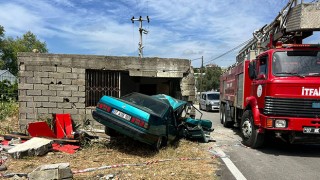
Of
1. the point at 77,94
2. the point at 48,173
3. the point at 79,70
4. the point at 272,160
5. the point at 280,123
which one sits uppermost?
the point at 79,70

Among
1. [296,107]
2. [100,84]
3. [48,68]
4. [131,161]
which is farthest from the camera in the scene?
[100,84]

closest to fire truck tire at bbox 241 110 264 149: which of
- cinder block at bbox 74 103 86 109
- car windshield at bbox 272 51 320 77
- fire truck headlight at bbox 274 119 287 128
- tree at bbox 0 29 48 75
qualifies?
fire truck headlight at bbox 274 119 287 128

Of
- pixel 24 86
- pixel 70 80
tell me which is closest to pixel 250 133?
pixel 70 80

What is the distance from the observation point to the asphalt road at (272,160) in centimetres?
616

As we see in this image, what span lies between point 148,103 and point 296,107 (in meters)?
3.77

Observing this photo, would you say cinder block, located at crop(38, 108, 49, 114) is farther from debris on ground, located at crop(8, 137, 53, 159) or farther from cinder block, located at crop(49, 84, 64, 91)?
debris on ground, located at crop(8, 137, 53, 159)

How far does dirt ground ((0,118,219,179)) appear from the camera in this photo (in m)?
5.99

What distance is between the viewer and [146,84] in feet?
59.0

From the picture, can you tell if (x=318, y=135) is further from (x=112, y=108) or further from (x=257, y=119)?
(x=112, y=108)

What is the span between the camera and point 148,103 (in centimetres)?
855

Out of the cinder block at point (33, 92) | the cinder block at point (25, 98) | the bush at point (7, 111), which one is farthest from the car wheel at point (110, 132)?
the bush at point (7, 111)

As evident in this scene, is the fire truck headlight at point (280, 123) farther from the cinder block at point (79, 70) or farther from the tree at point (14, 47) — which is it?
the tree at point (14, 47)

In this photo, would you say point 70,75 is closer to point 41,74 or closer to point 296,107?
point 41,74

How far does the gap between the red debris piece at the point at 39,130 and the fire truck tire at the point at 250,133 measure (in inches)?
222
